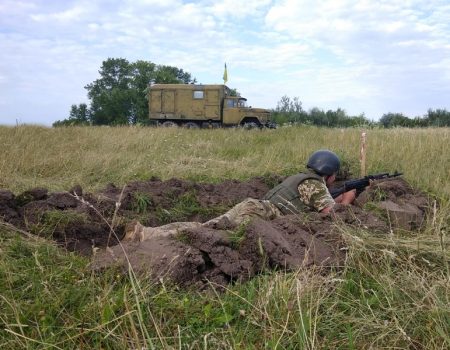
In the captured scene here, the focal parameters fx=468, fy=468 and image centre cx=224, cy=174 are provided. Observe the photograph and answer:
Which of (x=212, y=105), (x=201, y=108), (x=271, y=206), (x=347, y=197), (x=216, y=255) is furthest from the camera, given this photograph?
(x=201, y=108)

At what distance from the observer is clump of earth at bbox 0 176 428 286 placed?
122 inches

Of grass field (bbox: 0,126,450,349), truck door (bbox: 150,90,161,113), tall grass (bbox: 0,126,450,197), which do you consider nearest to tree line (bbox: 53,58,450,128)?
truck door (bbox: 150,90,161,113)

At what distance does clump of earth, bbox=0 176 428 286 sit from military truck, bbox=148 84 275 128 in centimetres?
1757

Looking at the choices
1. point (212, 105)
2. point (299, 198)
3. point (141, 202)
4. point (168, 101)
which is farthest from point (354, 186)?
point (168, 101)

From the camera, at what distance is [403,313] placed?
8.63ft

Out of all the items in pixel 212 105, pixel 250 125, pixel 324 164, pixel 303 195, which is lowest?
pixel 303 195

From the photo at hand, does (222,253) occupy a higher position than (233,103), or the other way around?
(233,103)

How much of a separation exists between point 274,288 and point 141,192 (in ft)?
10.9

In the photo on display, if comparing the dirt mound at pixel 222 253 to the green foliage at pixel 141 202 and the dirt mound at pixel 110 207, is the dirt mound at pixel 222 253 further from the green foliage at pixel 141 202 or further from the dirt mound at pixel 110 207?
the green foliage at pixel 141 202

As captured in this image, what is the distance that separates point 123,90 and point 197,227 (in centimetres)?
5167

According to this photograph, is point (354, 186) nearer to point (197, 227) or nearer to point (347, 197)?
point (347, 197)

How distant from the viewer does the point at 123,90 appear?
174ft

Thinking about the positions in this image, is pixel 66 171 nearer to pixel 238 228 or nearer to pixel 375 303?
pixel 238 228

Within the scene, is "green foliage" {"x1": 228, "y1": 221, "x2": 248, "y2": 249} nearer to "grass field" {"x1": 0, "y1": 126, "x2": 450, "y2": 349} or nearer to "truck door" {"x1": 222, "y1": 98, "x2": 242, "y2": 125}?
"grass field" {"x1": 0, "y1": 126, "x2": 450, "y2": 349}
